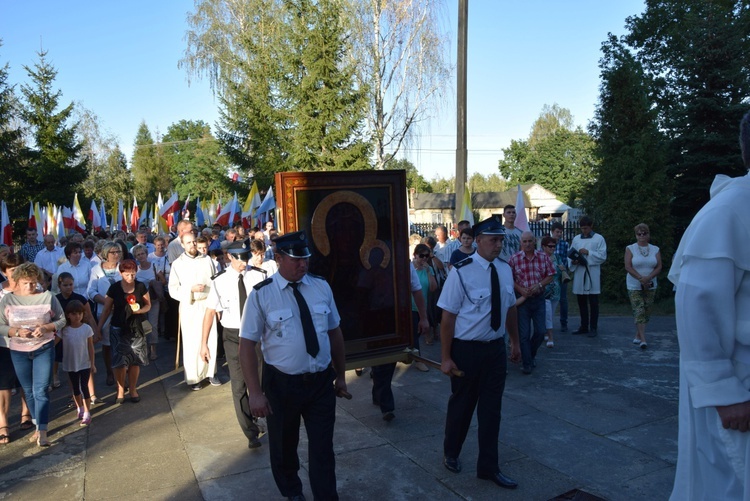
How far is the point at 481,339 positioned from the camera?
4.71m

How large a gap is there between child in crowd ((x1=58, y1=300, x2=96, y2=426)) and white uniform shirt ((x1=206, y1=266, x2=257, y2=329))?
146 centimetres

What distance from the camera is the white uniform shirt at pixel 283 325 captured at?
400cm

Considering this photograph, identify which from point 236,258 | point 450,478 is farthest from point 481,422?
point 236,258

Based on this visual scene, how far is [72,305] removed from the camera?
666 cm

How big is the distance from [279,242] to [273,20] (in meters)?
29.1

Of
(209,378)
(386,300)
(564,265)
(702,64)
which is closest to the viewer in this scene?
(386,300)

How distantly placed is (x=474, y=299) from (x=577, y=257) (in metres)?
6.06

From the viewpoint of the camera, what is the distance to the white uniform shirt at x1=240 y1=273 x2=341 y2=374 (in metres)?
4.00

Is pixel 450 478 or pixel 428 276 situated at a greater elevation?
pixel 428 276

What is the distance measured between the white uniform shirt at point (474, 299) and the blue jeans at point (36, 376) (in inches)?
159

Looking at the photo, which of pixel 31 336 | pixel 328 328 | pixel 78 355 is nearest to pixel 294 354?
pixel 328 328

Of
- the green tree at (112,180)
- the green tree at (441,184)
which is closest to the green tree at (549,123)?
the green tree at (441,184)

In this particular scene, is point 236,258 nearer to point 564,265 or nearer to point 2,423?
point 2,423

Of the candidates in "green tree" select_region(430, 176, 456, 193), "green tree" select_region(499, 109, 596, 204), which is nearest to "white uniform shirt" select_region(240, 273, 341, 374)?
"green tree" select_region(499, 109, 596, 204)
